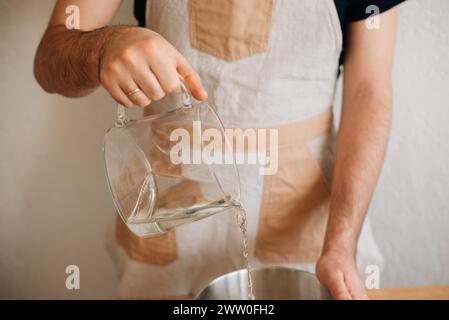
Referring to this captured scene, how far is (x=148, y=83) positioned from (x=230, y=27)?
319 mm

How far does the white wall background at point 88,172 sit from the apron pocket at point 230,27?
0.26m

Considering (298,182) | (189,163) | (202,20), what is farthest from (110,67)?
(298,182)

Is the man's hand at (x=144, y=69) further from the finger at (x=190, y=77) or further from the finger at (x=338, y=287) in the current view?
the finger at (x=338, y=287)

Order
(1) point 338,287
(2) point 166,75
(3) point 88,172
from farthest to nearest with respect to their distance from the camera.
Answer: (3) point 88,172 < (1) point 338,287 < (2) point 166,75

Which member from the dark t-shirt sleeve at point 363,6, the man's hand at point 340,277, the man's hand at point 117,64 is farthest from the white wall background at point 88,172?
the man's hand at point 340,277

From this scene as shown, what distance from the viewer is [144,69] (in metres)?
0.49

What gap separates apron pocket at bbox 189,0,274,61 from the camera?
2.52 ft

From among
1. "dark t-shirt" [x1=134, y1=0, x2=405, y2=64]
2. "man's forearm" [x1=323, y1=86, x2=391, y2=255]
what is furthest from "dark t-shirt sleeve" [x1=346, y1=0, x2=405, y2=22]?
"man's forearm" [x1=323, y1=86, x2=391, y2=255]

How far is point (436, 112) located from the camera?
1057 millimetres

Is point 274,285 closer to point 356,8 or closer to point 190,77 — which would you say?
point 190,77

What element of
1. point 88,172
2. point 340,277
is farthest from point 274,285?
point 88,172

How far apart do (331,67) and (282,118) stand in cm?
12

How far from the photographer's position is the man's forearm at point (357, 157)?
31.0 inches
